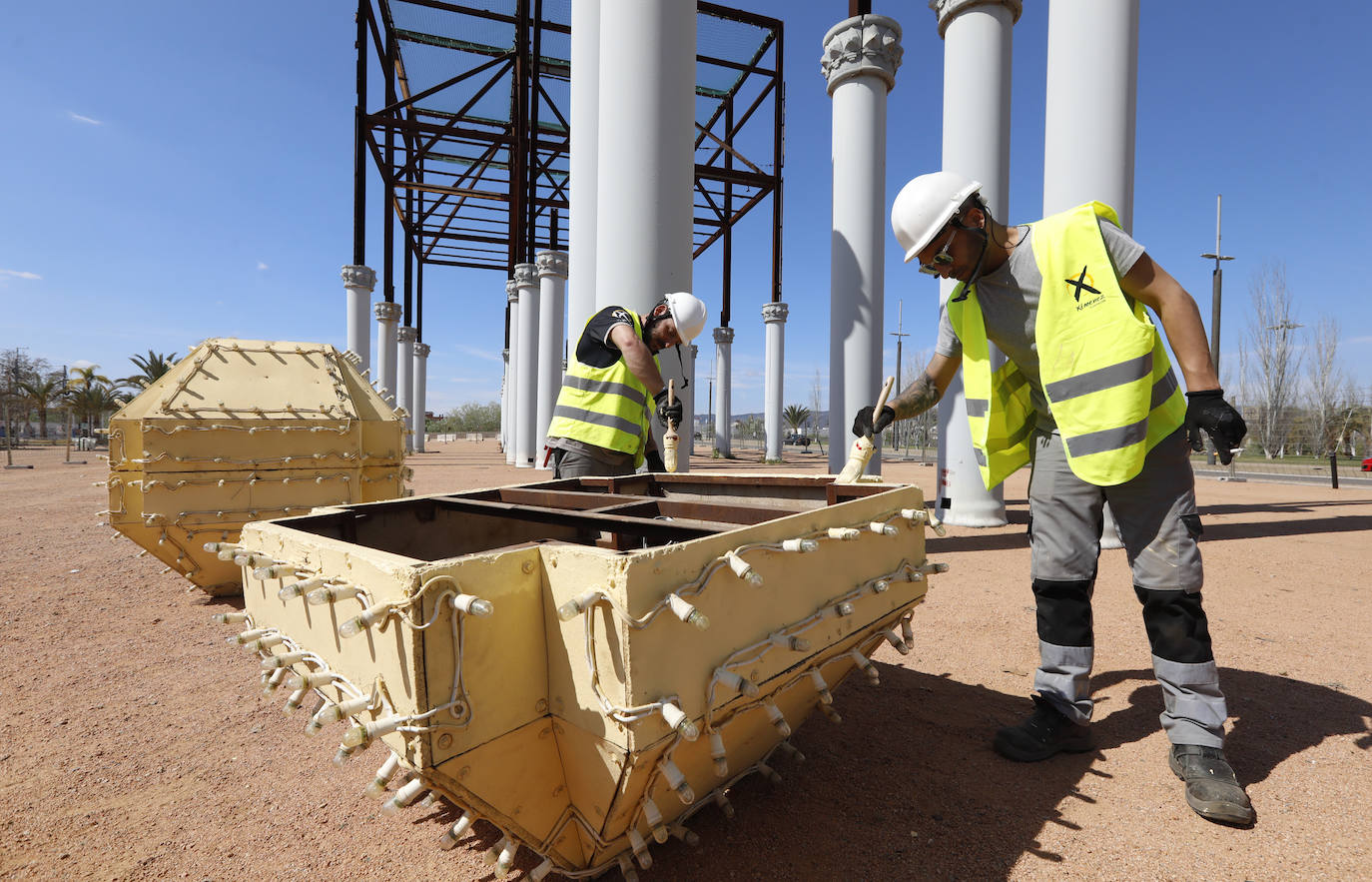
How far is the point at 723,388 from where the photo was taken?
27750 millimetres

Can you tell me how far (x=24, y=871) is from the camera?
1.95m

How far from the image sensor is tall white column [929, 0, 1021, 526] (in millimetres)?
7609

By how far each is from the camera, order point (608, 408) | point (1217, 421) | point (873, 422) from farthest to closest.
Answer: point (608, 408) < point (873, 422) < point (1217, 421)

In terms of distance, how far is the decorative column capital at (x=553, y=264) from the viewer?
1634cm

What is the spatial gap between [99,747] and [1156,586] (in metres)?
4.13

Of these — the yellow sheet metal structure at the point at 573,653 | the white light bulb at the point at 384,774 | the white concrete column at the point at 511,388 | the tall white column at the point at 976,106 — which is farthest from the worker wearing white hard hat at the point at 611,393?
the white concrete column at the point at 511,388

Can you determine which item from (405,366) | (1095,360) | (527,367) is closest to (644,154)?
(1095,360)

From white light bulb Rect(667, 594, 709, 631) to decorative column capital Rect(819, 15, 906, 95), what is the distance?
1058 cm

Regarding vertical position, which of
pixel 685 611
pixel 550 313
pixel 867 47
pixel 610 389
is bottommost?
pixel 685 611

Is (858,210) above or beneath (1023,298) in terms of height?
above

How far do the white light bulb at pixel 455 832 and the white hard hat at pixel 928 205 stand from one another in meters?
2.34

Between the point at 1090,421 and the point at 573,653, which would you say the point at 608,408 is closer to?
the point at 1090,421

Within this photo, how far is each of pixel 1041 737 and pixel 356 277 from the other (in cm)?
2078

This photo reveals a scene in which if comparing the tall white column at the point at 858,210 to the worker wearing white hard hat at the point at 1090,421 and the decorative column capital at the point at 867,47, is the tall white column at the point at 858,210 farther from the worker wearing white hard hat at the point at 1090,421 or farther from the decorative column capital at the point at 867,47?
the worker wearing white hard hat at the point at 1090,421
